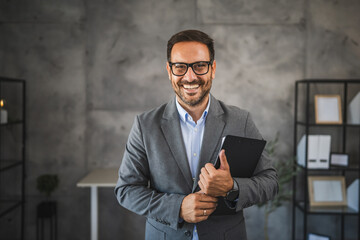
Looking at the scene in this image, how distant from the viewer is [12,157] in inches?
145

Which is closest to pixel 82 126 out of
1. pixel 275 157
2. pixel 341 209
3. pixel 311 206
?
pixel 275 157

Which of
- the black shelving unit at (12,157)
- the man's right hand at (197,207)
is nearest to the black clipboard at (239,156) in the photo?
the man's right hand at (197,207)

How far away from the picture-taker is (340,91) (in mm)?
3793

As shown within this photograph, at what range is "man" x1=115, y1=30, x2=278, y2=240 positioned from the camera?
4.93ft

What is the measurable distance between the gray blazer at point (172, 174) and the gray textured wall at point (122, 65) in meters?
2.04

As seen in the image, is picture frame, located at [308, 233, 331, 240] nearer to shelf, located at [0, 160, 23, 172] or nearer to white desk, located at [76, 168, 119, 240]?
white desk, located at [76, 168, 119, 240]

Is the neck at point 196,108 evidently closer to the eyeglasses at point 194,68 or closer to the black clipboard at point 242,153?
the eyeglasses at point 194,68

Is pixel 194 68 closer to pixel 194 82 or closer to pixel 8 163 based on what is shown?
pixel 194 82

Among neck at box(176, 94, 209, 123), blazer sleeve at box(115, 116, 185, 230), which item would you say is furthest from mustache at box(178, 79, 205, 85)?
blazer sleeve at box(115, 116, 185, 230)

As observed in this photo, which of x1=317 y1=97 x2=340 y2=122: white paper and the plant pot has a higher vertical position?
x1=317 y1=97 x2=340 y2=122: white paper

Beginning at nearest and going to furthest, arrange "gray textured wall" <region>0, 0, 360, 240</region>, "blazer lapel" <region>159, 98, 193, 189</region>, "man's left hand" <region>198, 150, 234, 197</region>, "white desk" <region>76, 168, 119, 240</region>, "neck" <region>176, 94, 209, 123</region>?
"man's left hand" <region>198, 150, 234, 197</region>
"blazer lapel" <region>159, 98, 193, 189</region>
"neck" <region>176, 94, 209, 123</region>
"white desk" <region>76, 168, 119, 240</region>
"gray textured wall" <region>0, 0, 360, 240</region>

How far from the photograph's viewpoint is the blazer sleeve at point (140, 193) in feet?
4.85

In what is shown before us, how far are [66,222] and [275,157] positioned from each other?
257 cm

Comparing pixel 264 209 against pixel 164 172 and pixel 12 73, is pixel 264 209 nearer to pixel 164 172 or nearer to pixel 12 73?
pixel 164 172
